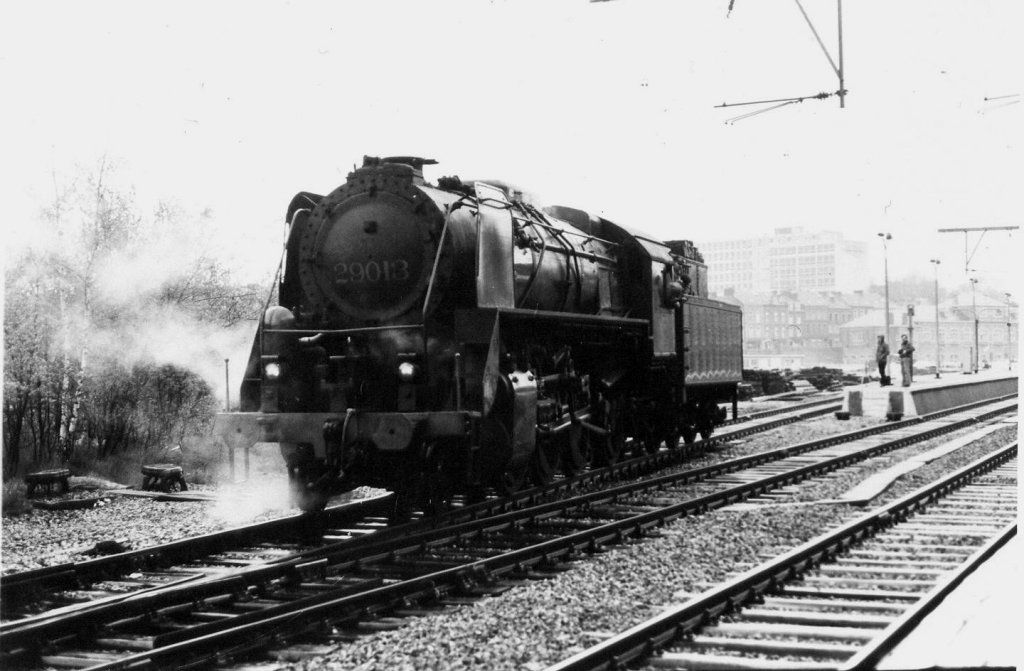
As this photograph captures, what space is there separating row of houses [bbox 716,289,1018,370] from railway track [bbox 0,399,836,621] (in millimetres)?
7972

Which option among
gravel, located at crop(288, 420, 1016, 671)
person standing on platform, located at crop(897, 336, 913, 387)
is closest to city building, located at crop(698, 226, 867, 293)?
person standing on platform, located at crop(897, 336, 913, 387)

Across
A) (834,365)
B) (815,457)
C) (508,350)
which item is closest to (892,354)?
(834,365)

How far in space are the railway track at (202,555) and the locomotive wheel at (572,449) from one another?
0.25 metres

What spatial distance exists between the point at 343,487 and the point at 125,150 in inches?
188

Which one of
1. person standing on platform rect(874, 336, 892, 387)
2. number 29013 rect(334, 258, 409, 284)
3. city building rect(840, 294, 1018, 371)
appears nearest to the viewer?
number 29013 rect(334, 258, 409, 284)

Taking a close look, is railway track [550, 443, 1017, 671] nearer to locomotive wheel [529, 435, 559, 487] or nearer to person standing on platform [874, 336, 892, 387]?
locomotive wheel [529, 435, 559, 487]

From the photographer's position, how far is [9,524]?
863 centimetres

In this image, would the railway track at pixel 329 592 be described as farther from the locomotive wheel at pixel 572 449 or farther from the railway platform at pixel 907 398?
the railway platform at pixel 907 398

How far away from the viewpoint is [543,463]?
1070 cm

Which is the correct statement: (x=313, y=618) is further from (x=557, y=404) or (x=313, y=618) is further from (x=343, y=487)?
(x=557, y=404)

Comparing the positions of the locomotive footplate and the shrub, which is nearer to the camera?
the locomotive footplate

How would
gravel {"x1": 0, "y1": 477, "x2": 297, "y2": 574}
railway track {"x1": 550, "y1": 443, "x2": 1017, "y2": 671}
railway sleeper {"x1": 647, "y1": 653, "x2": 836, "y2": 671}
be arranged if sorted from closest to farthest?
railway sleeper {"x1": 647, "y1": 653, "x2": 836, "y2": 671} → railway track {"x1": 550, "y1": 443, "x2": 1017, "y2": 671} → gravel {"x1": 0, "y1": 477, "x2": 297, "y2": 574}

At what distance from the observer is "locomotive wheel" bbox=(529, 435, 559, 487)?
34.8 ft

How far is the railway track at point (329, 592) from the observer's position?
5121mm
